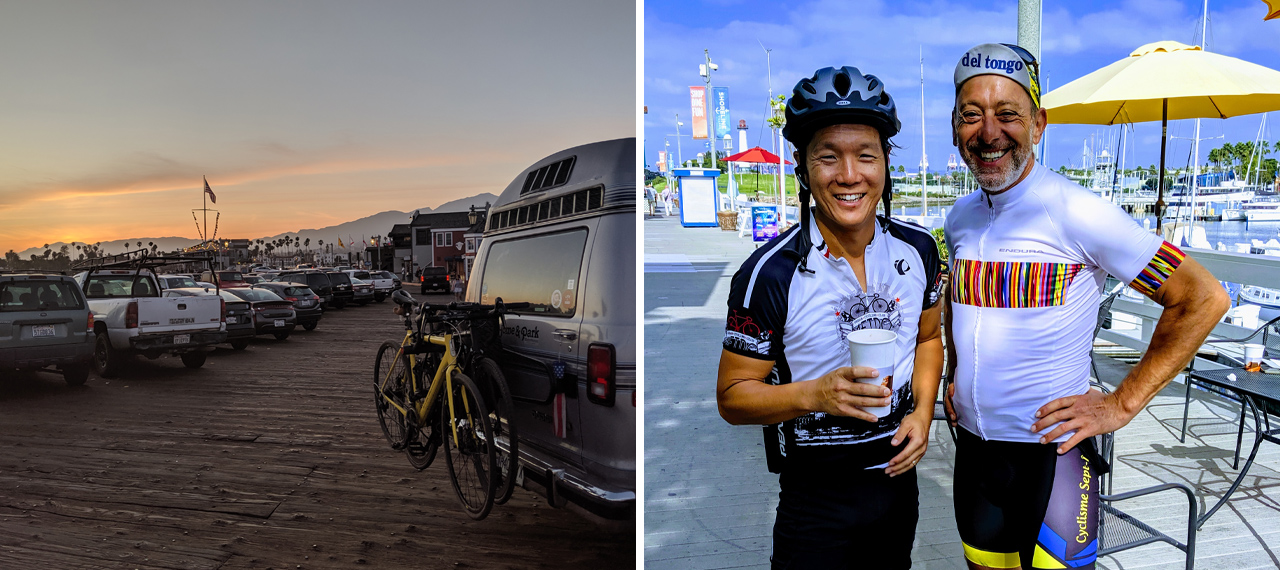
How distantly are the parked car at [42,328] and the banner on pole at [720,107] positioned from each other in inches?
988

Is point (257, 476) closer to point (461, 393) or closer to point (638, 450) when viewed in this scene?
point (461, 393)

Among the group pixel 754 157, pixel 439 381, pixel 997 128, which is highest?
pixel 754 157

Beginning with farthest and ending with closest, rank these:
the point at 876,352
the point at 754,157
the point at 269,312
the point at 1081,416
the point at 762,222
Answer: the point at 754,157 < the point at 762,222 < the point at 269,312 < the point at 1081,416 < the point at 876,352

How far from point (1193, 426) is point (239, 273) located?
549 centimetres

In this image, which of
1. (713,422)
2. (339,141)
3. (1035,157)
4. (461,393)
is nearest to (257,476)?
(461,393)

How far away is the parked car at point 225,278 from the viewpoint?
3545mm

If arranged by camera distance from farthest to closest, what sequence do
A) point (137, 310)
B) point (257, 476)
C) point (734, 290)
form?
1. point (137, 310)
2. point (257, 476)
3. point (734, 290)

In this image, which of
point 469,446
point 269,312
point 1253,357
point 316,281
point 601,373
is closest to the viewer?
point 601,373

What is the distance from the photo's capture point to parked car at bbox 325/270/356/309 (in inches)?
134

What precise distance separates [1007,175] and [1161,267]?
34 cm

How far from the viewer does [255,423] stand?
3379 millimetres

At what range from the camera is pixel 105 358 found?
3406mm

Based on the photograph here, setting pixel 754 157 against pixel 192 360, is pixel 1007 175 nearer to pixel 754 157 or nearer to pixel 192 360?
pixel 192 360

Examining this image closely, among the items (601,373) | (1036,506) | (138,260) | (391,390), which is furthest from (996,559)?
(138,260)
